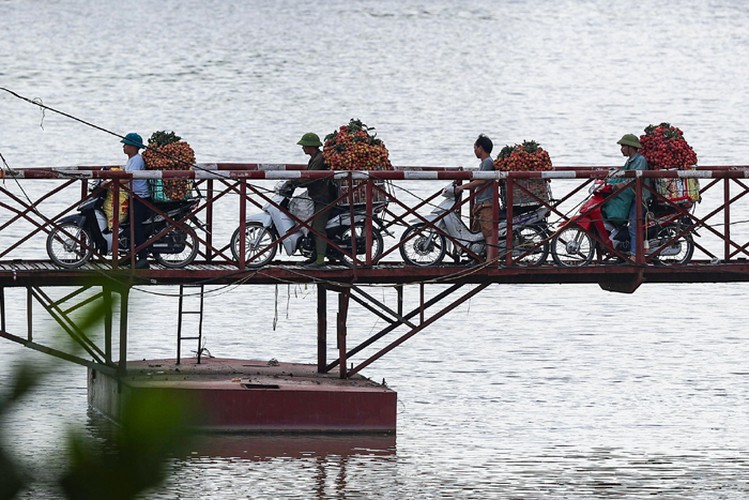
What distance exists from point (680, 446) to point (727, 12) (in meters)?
106

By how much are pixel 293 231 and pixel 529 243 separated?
264 cm

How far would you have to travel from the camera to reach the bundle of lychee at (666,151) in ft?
59.6

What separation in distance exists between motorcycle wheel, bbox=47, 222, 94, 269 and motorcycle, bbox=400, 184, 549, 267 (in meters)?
3.35

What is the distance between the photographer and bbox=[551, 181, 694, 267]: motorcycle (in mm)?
18047

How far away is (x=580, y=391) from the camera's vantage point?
29797 mm

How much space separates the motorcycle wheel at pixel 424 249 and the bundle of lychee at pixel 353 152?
39.1 inches

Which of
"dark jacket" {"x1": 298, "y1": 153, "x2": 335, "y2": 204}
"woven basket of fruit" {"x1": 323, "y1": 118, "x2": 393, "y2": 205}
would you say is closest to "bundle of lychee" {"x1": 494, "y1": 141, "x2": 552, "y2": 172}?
"woven basket of fruit" {"x1": 323, "y1": 118, "x2": 393, "y2": 205}

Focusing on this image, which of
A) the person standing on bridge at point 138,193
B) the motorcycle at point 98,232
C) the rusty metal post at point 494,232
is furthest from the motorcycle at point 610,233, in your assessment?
the person standing on bridge at point 138,193

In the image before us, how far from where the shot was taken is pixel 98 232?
58.5ft

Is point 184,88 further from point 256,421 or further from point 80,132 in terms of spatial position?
point 256,421

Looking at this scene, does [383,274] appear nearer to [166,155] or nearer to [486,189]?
[486,189]

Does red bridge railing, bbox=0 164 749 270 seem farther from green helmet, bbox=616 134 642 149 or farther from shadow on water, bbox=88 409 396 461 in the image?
shadow on water, bbox=88 409 396 461

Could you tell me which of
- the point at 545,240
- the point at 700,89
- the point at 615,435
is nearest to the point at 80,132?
the point at 700,89

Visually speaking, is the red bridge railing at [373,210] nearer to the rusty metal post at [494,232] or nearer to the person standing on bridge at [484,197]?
the rusty metal post at [494,232]
